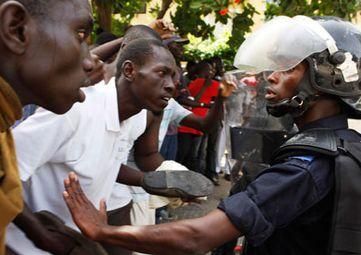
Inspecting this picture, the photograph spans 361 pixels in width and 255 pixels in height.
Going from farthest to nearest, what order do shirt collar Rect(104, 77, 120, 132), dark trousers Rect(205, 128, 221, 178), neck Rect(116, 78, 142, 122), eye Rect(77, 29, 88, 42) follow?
dark trousers Rect(205, 128, 221, 178) < neck Rect(116, 78, 142, 122) < shirt collar Rect(104, 77, 120, 132) < eye Rect(77, 29, 88, 42)

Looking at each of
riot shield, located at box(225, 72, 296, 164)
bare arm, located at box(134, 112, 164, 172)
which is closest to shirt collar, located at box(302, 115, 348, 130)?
riot shield, located at box(225, 72, 296, 164)

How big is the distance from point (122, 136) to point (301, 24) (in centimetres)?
102

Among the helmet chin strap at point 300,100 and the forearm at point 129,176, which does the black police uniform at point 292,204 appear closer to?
the helmet chin strap at point 300,100

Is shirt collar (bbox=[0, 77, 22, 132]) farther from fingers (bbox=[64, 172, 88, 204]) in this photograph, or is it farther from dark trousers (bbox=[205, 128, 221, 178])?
dark trousers (bbox=[205, 128, 221, 178])

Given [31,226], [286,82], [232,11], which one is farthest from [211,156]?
[31,226]

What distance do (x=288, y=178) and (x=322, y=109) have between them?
40cm

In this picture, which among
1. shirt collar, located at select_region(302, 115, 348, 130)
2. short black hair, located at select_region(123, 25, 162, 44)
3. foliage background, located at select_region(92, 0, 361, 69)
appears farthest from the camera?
foliage background, located at select_region(92, 0, 361, 69)

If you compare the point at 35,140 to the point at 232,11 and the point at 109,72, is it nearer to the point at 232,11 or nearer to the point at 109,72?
the point at 109,72

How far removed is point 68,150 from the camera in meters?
1.89

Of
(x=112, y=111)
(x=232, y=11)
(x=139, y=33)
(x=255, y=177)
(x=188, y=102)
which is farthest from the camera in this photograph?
(x=188, y=102)

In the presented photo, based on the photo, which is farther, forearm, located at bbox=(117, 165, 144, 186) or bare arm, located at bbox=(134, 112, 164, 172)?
bare arm, located at bbox=(134, 112, 164, 172)

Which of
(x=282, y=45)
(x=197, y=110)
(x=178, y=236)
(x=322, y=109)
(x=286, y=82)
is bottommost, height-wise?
(x=197, y=110)

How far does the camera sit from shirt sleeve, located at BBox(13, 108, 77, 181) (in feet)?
5.75

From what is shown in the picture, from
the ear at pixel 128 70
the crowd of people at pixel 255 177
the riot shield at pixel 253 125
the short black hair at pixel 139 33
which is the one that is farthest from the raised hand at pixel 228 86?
the crowd of people at pixel 255 177
